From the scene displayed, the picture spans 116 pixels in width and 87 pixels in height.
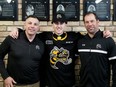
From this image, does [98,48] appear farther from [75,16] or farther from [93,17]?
[75,16]

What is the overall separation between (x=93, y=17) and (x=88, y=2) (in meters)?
0.54

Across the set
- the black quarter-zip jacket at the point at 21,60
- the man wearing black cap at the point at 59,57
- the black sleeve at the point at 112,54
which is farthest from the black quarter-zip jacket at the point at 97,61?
the black quarter-zip jacket at the point at 21,60

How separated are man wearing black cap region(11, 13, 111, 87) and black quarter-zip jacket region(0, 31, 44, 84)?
0.20 metres

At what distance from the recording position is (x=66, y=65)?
363cm

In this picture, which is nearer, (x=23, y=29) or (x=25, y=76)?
(x=25, y=76)

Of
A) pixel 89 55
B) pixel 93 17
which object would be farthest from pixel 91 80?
pixel 93 17

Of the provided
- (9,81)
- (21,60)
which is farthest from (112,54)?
(9,81)

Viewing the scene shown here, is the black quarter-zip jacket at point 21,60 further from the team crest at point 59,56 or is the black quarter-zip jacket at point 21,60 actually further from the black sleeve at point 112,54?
the black sleeve at point 112,54

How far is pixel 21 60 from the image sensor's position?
136 inches

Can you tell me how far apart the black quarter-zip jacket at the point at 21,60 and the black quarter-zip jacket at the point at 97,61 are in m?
0.64

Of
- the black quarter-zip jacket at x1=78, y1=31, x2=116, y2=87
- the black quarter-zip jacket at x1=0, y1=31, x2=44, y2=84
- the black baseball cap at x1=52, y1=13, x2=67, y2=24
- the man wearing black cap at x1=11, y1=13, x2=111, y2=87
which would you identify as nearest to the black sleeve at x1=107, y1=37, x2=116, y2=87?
the black quarter-zip jacket at x1=78, y1=31, x2=116, y2=87

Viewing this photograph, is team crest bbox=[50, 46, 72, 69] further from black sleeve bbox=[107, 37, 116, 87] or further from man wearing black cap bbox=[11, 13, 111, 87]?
black sleeve bbox=[107, 37, 116, 87]

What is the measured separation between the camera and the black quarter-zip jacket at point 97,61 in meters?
3.45

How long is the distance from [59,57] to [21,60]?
53 centimetres
